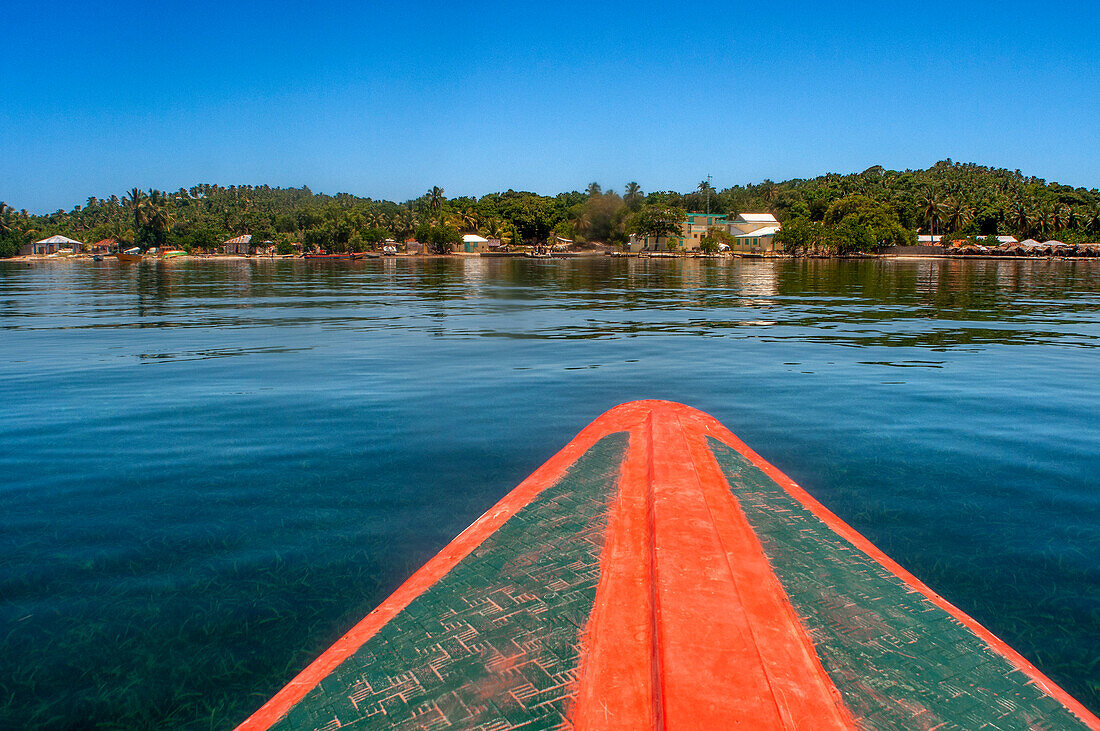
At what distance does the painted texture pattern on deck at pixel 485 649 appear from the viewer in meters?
2.13

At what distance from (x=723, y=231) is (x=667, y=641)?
106271 mm

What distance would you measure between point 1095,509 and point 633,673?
4884mm

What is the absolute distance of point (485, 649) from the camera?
2486 mm

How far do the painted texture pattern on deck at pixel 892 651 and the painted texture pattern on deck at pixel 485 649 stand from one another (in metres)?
0.91

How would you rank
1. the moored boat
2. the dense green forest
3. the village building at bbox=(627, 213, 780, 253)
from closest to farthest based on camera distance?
the dense green forest < the village building at bbox=(627, 213, 780, 253) < the moored boat

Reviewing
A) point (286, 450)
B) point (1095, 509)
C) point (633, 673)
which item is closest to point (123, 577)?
point (286, 450)

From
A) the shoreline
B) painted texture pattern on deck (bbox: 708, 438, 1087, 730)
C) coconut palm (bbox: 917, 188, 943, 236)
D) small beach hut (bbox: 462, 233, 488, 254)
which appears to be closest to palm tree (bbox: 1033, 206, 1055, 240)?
the shoreline

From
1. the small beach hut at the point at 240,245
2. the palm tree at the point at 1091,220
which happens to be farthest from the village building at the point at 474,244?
the palm tree at the point at 1091,220

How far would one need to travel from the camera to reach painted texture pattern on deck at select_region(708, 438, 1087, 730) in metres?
2.12

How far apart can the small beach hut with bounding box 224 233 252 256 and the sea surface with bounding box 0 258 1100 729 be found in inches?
4631

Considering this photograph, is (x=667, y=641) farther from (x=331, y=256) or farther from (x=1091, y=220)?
(x=1091, y=220)

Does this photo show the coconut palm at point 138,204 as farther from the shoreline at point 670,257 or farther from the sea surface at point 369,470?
the sea surface at point 369,470

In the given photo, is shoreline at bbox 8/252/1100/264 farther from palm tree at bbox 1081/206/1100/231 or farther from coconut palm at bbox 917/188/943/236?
coconut palm at bbox 917/188/943/236

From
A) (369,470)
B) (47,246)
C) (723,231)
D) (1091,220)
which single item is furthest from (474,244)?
(369,470)
